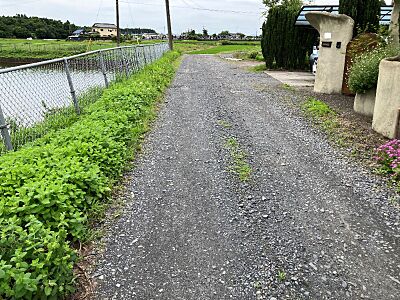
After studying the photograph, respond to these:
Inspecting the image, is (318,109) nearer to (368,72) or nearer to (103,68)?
(368,72)

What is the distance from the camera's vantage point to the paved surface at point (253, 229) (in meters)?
2.40

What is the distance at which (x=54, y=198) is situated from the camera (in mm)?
2766

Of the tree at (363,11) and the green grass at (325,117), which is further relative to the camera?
the tree at (363,11)

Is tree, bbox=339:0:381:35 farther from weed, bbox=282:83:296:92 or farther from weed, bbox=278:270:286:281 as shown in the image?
weed, bbox=278:270:286:281

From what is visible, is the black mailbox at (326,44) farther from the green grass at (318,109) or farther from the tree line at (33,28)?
the tree line at (33,28)

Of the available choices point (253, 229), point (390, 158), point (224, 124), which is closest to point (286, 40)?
point (224, 124)

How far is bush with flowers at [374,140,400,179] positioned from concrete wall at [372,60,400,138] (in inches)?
29.1

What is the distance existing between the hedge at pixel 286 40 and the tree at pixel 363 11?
229 inches

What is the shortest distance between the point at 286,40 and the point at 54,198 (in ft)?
50.8

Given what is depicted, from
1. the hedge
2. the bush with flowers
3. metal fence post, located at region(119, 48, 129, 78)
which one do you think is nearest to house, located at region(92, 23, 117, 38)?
the hedge

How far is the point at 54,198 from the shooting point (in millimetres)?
2766

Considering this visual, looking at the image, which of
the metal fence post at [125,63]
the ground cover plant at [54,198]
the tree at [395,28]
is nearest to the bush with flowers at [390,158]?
the ground cover plant at [54,198]

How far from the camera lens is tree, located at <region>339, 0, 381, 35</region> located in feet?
32.8

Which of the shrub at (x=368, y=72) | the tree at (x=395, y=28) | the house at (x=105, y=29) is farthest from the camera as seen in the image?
the house at (x=105, y=29)
